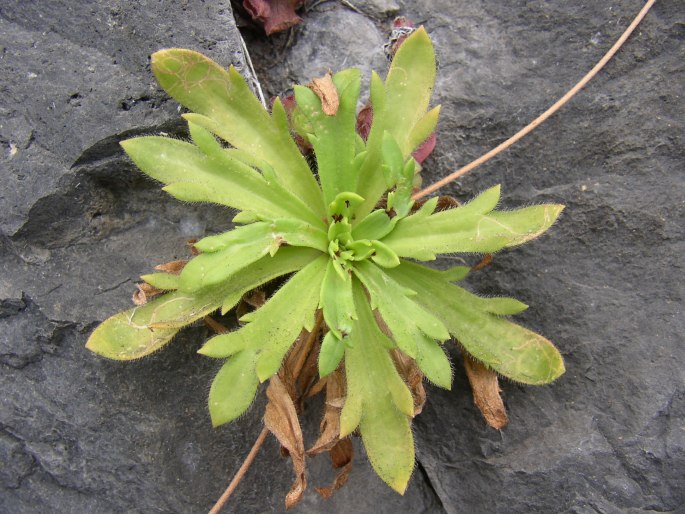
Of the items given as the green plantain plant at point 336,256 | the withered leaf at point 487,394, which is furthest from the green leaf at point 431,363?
the withered leaf at point 487,394

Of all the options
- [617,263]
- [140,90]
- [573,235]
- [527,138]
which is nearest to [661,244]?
[617,263]

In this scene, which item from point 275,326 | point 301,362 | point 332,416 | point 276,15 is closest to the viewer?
point 275,326

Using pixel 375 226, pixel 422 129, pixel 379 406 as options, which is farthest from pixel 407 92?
pixel 379 406

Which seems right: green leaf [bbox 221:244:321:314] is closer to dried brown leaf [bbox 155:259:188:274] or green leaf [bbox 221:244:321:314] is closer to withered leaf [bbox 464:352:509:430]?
dried brown leaf [bbox 155:259:188:274]

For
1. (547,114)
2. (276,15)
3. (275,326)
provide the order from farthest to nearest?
(276,15) → (547,114) → (275,326)

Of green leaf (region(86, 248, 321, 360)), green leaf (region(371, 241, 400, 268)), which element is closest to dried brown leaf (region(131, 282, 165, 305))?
green leaf (region(86, 248, 321, 360))

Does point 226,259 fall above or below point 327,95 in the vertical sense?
below

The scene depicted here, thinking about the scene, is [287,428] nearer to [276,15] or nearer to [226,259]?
[226,259]
